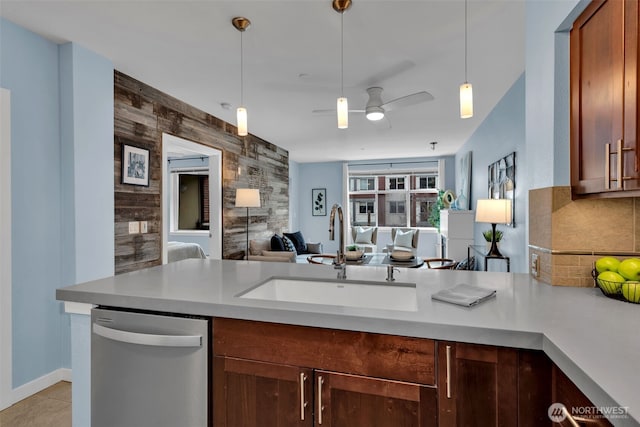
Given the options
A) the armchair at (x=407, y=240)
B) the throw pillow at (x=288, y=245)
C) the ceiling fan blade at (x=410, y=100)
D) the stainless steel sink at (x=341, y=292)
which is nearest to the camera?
the stainless steel sink at (x=341, y=292)

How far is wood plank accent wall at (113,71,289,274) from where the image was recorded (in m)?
2.90

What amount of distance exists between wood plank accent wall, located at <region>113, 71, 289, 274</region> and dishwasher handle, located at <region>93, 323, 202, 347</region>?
1.92 meters

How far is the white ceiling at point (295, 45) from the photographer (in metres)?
1.98

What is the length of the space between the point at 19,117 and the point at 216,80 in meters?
1.51

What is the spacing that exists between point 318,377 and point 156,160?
3059mm

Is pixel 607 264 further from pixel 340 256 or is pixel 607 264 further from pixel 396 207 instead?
pixel 396 207

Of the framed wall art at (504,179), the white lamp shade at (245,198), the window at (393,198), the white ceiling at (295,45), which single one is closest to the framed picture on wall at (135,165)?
the white ceiling at (295,45)

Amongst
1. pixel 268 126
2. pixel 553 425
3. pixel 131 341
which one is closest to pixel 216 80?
pixel 268 126

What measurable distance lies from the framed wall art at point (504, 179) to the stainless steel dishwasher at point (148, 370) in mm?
→ 3134

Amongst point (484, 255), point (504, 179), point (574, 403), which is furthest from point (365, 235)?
point (574, 403)

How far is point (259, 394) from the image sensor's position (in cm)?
110

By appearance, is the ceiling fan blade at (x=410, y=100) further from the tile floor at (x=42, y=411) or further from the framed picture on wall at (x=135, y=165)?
the tile floor at (x=42, y=411)

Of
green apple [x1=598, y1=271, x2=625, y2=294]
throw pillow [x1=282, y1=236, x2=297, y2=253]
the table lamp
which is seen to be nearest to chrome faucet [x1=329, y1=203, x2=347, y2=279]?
green apple [x1=598, y1=271, x2=625, y2=294]

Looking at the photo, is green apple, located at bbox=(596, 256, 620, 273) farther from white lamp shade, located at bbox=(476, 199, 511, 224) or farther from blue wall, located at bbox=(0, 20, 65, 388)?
blue wall, located at bbox=(0, 20, 65, 388)
